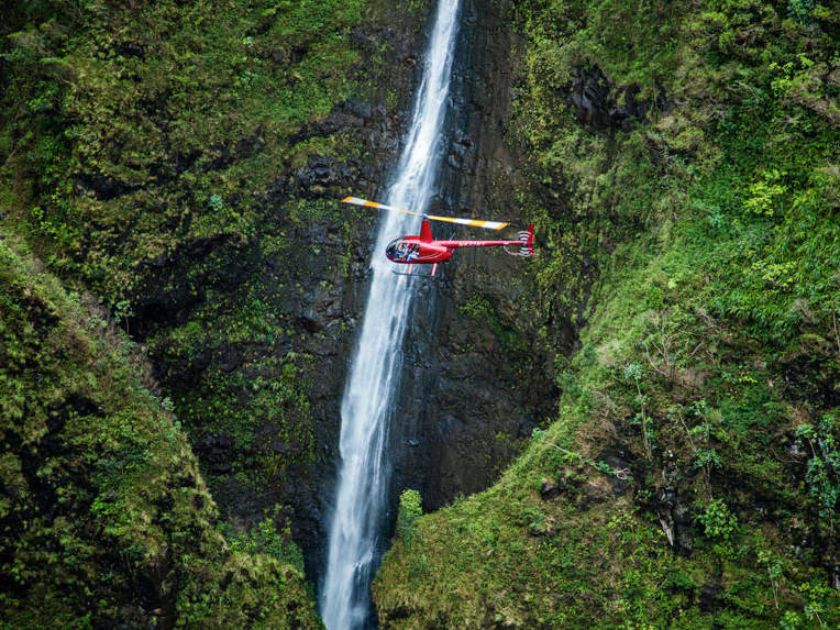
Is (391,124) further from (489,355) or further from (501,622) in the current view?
(501,622)

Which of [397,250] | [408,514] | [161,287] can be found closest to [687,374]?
[397,250]

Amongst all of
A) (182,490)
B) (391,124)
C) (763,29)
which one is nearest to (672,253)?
(763,29)

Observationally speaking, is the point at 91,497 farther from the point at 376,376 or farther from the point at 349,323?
the point at 349,323

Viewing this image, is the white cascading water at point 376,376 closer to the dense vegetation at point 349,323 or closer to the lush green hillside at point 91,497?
the dense vegetation at point 349,323

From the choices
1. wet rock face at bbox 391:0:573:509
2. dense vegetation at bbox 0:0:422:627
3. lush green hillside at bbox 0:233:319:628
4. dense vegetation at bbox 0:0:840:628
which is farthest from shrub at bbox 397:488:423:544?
lush green hillside at bbox 0:233:319:628

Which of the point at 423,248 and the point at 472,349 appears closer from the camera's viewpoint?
the point at 423,248

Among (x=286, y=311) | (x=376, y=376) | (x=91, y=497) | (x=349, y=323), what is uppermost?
(x=286, y=311)
